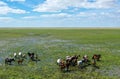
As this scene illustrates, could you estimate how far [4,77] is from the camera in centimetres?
2288

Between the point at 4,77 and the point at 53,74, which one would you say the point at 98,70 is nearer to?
the point at 53,74

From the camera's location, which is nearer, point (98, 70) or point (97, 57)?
point (98, 70)

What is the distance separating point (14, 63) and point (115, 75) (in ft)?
49.0

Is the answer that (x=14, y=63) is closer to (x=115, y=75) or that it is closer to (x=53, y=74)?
(x=53, y=74)

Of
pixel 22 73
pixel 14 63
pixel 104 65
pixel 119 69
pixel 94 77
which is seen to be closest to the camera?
pixel 94 77

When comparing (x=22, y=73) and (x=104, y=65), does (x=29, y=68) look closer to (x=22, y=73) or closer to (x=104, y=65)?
(x=22, y=73)

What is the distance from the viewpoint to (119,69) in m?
26.4

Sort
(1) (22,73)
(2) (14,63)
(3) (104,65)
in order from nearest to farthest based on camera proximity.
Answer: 1. (1) (22,73)
2. (3) (104,65)
3. (2) (14,63)

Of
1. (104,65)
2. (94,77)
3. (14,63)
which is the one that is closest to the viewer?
(94,77)

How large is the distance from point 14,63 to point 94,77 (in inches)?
524

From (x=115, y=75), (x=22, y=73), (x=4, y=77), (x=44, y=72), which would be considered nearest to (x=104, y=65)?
(x=115, y=75)

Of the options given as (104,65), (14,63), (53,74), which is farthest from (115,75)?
(14,63)

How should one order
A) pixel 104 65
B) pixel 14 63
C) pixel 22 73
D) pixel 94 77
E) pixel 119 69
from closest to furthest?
pixel 94 77 < pixel 22 73 < pixel 119 69 < pixel 104 65 < pixel 14 63

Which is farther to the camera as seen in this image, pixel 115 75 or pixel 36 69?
pixel 36 69
